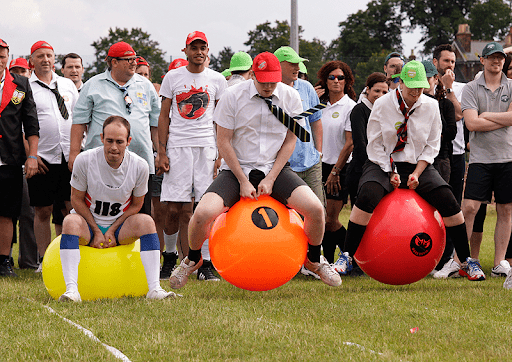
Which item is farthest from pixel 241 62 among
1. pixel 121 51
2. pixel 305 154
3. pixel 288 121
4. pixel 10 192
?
pixel 10 192

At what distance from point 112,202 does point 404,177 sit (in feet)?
9.86

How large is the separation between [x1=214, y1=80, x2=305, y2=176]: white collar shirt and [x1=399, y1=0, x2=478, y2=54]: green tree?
69.3 metres

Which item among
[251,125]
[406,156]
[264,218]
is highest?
[251,125]

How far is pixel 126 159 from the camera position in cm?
624

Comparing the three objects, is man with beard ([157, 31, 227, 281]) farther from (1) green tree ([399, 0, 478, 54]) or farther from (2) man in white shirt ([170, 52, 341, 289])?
(1) green tree ([399, 0, 478, 54])

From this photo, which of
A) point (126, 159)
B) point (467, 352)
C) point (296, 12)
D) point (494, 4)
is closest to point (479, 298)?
point (467, 352)

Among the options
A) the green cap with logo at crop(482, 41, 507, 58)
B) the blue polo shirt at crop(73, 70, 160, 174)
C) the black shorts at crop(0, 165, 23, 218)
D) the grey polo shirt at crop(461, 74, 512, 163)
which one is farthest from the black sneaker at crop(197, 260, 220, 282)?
the green cap with logo at crop(482, 41, 507, 58)

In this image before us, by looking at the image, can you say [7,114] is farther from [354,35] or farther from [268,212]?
[354,35]

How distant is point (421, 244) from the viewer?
20.8 feet

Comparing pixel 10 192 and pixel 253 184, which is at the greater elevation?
pixel 253 184

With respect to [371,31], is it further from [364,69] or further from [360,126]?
[360,126]

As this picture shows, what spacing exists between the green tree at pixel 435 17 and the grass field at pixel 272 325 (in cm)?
6991

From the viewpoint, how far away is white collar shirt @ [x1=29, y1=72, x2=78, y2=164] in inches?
338

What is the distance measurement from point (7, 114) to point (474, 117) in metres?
5.67
